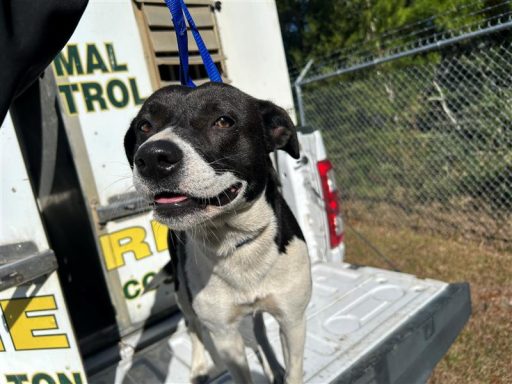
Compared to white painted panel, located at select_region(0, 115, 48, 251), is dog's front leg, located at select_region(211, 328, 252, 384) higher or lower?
lower

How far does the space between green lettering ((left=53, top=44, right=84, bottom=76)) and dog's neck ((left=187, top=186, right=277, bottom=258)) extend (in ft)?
4.23

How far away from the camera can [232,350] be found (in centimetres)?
211

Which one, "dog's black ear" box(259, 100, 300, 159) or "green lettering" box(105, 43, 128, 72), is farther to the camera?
"green lettering" box(105, 43, 128, 72)

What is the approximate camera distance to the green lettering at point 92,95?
2.52m

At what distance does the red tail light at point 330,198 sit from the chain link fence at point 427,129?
230 centimetres

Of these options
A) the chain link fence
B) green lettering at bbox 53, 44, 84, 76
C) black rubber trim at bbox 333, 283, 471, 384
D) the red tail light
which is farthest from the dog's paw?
the chain link fence

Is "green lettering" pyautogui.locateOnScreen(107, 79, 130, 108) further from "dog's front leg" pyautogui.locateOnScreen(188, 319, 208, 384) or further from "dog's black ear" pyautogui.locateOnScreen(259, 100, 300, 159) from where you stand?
"dog's front leg" pyautogui.locateOnScreen(188, 319, 208, 384)

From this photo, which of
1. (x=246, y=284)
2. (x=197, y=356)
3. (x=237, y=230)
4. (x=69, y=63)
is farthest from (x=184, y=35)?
(x=197, y=356)

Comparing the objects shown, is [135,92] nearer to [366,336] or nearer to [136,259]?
[136,259]

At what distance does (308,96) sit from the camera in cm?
725

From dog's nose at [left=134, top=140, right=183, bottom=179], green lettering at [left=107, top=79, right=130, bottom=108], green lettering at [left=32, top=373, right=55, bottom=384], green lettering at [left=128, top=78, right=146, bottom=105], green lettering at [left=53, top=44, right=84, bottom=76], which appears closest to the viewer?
dog's nose at [left=134, top=140, right=183, bottom=179]

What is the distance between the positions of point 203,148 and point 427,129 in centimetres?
526

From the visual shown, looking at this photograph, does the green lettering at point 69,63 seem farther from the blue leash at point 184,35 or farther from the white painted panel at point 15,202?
the white painted panel at point 15,202

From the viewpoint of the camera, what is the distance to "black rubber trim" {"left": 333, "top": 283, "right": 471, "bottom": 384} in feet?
7.07
